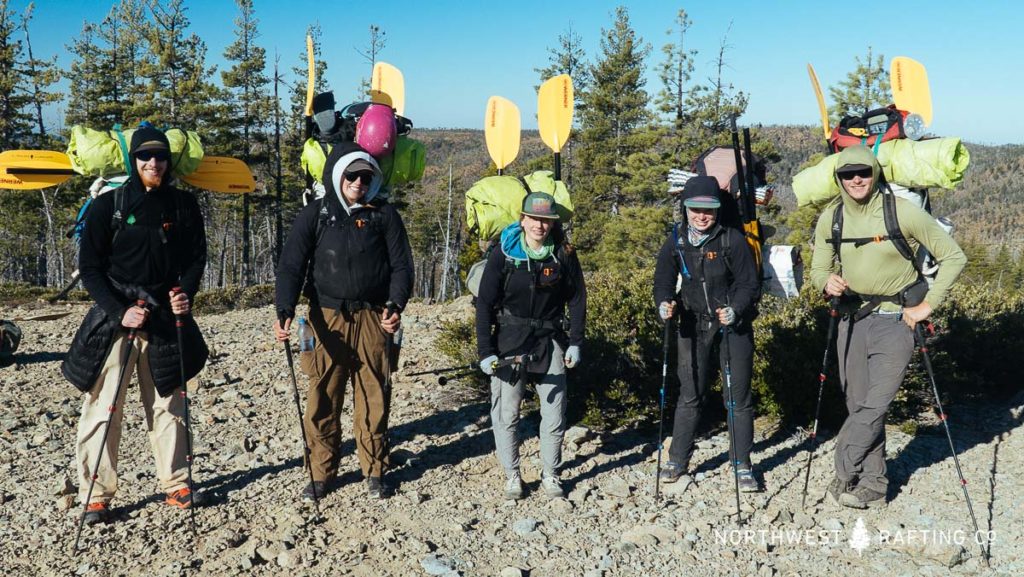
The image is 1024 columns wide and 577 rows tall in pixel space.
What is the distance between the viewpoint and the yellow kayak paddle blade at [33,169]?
5.32m

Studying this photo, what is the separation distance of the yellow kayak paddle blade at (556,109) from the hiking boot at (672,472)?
2.96 m

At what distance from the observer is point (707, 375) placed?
17.7 feet

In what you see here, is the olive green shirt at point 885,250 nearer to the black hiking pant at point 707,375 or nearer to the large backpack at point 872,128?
the large backpack at point 872,128

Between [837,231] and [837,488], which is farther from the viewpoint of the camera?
[837,488]

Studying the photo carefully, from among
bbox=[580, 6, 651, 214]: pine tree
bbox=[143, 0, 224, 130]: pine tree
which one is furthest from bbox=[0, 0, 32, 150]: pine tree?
bbox=[580, 6, 651, 214]: pine tree

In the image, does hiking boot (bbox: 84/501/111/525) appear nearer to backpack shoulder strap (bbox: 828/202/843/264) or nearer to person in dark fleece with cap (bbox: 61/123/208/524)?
person in dark fleece with cap (bbox: 61/123/208/524)

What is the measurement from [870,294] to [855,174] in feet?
2.81

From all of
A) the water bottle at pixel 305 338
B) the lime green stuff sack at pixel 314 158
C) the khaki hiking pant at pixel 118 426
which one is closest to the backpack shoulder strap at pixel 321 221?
the lime green stuff sack at pixel 314 158

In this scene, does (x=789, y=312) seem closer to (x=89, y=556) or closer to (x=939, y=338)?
(x=939, y=338)

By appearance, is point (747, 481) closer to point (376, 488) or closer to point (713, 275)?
point (713, 275)

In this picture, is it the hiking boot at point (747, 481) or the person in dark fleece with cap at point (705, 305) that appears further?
the hiking boot at point (747, 481)

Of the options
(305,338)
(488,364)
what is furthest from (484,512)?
(305,338)

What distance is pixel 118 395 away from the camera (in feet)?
15.6

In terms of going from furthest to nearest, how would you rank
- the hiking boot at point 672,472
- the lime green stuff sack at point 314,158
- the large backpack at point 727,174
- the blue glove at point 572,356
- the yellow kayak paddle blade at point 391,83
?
the yellow kayak paddle blade at point 391,83 < the hiking boot at point 672,472 < the lime green stuff sack at point 314,158 < the large backpack at point 727,174 < the blue glove at point 572,356
